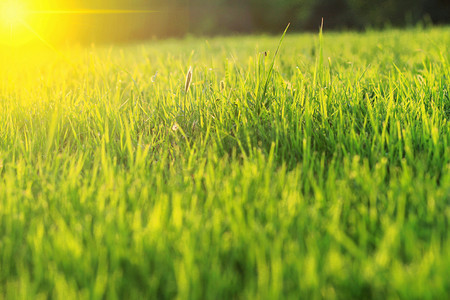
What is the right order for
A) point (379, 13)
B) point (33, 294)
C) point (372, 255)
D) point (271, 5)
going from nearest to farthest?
1. point (33, 294)
2. point (372, 255)
3. point (379, 13)
4. point (271, 5)

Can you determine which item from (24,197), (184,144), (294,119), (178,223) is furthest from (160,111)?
(178,223)

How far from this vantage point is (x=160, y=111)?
5.54 ft

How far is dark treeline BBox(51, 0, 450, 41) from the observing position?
13541mm

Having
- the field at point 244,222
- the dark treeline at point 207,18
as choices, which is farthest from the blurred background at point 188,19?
the field at point 244,222

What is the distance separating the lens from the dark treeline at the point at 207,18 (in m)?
13.5

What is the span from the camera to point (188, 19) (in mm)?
14367

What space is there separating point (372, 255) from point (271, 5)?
14.3m

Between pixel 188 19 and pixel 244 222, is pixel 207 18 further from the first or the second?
pixel 244 222

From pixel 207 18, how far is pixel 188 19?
0.70 metres

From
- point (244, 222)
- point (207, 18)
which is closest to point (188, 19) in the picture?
point (207, 18)

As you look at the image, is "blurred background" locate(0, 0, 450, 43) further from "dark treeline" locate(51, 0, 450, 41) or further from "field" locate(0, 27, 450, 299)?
"field" locate(0, 27, 450, 299)

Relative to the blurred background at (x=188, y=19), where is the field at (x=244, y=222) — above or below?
below

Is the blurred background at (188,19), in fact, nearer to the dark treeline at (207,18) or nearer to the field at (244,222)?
the dark treeline at (207,18)

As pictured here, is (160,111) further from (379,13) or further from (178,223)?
(379,13)
